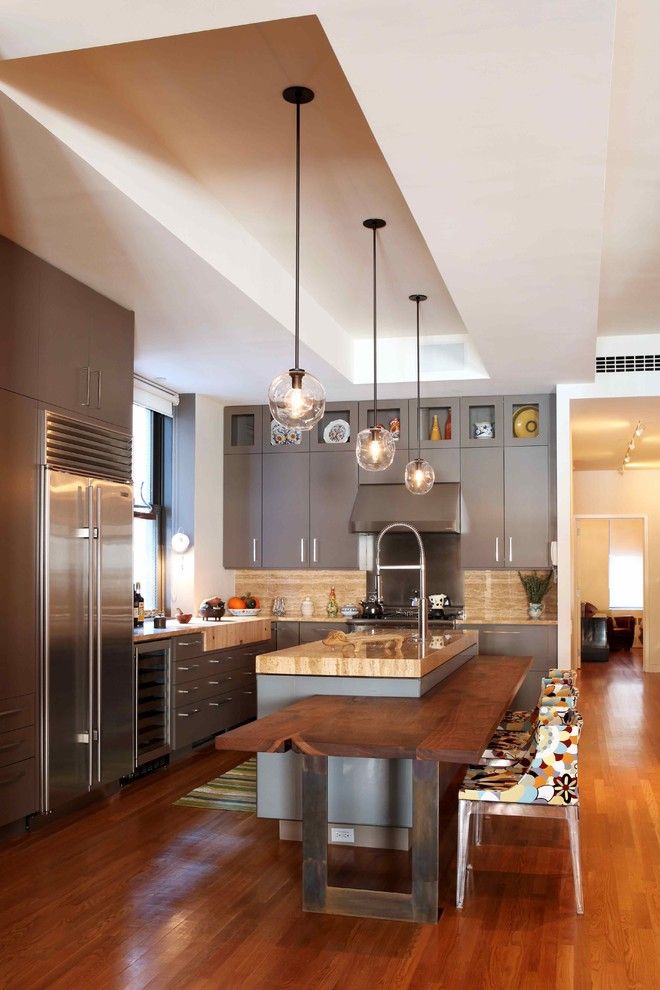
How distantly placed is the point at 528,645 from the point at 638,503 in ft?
20.7

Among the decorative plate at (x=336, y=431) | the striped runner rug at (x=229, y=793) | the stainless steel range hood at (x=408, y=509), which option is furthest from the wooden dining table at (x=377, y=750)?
the decorative plate at (x=336, y=431)

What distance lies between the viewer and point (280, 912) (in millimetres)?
3559

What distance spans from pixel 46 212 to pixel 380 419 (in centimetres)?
482

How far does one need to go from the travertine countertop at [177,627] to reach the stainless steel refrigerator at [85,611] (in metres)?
0.47

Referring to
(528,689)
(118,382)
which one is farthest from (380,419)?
(118,382)

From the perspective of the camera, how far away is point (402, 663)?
13.7 feet

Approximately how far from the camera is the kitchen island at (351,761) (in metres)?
4.18

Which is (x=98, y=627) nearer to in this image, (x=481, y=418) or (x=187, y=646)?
(x=187, y=646)

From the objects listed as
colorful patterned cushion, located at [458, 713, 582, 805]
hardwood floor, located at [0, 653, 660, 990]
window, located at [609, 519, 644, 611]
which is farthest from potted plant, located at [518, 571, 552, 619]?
window, located at [609, 519, 644, 611]

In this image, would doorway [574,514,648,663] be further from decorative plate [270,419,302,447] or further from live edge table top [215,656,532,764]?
live edge table top [215,656,532,764]

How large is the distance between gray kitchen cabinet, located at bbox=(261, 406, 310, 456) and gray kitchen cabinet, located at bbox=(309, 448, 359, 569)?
0.14 m

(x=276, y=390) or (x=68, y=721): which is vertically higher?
(x=276, y=390)

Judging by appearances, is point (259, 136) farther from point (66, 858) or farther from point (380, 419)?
point (380, 419)

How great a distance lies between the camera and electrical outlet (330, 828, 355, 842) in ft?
14.3
